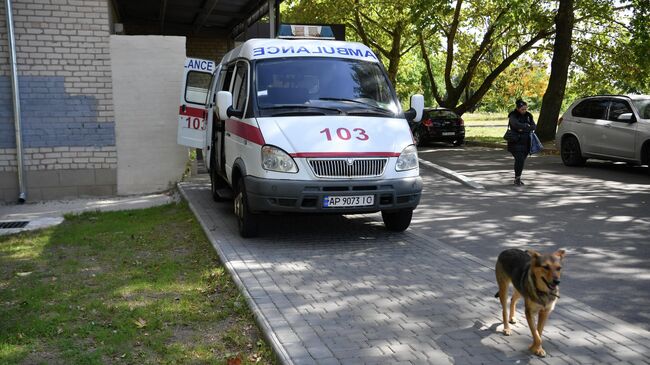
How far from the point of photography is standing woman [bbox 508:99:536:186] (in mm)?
11820

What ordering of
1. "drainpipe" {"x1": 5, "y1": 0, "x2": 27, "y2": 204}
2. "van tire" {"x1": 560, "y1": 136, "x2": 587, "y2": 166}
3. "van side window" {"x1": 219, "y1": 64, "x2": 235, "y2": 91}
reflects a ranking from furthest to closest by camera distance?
"van tire" {"x1": 560, "y1": 136, "x2": 587, "y2": 166}
"drainpipe" {"x1": 5, "y1": 0, "x2": 27, "y2": 204}
"van side window" {"x1": 219, "y1": 64, "x2": 235, "y2": 91}

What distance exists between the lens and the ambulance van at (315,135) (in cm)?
677

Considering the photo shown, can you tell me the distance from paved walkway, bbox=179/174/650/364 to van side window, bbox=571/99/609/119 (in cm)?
863

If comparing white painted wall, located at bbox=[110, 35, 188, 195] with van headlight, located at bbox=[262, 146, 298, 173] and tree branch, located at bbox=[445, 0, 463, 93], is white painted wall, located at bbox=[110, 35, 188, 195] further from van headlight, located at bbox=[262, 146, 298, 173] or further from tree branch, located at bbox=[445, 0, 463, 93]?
tree branch, located at bbox=[445, 0, 463, 93]

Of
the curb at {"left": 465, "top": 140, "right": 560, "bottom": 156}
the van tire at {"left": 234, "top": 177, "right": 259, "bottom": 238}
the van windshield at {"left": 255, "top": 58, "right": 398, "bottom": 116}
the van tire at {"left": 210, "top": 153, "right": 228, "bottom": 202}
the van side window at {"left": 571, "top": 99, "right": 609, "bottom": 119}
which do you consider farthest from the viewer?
the curb at {"left": 465, "top": 140, "right": 560, "bottom": 156}

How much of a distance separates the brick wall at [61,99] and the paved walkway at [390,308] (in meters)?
5.00

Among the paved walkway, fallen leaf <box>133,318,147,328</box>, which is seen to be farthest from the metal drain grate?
fallen leaf <box>133,318,147,328</box>

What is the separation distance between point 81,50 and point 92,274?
250 inches

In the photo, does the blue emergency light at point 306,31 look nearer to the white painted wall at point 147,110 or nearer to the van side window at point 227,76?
the van side window at point 227,76

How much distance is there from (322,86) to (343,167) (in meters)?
1.38

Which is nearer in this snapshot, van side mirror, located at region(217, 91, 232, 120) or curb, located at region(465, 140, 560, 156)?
van side mirror, located at region(217, 91, 232, 120)

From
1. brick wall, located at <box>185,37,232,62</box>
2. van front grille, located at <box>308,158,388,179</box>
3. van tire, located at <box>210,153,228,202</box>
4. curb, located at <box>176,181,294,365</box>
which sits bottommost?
curb, located at <box>176,181,294,365</box>

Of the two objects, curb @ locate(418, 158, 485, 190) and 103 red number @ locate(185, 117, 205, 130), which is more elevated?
103 red number @ locate(185, 117, 205, 130)

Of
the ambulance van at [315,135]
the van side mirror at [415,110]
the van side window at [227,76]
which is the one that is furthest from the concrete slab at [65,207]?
the van side mirror at [415,110]
